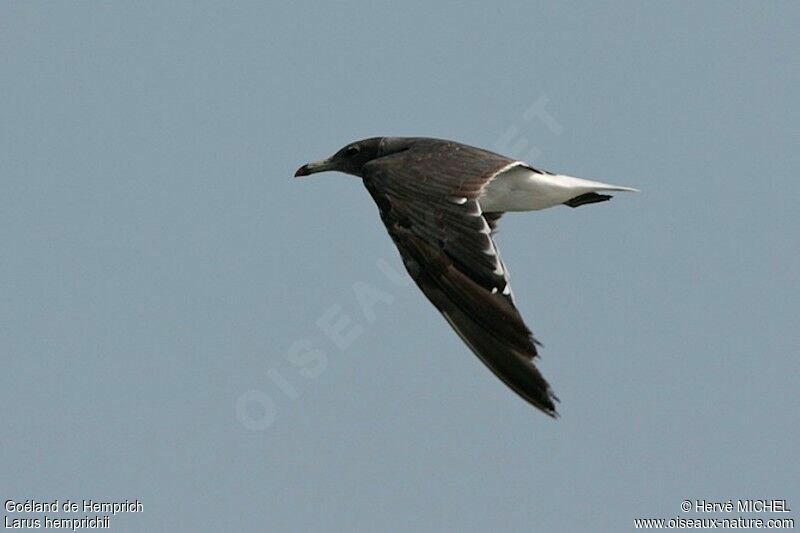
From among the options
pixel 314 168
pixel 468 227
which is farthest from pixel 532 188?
pixel 314 168

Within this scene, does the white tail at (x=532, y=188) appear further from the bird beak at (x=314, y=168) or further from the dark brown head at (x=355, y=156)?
the bird beak at (x=314, y=168)

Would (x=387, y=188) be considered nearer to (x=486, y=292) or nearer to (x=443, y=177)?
(x=443, y=177)

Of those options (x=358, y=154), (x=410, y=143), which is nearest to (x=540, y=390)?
(x=410, y=143)

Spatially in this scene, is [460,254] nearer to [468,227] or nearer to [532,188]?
[468,227]

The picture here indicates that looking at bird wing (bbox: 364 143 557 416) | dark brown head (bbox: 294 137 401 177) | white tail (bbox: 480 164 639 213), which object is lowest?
bird wing (bbox: 364 143 557 416)

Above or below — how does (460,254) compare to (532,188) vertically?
below

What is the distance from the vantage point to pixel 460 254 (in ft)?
45.0

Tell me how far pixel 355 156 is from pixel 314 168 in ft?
2.77

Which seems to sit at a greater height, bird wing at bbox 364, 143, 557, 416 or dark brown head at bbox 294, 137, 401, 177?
dark brown head at bbox 294, 137, 401, 177

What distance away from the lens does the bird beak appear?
19.6 m

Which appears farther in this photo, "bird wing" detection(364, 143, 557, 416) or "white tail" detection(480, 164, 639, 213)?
"white tail" detection(480, 164, 639, 213)

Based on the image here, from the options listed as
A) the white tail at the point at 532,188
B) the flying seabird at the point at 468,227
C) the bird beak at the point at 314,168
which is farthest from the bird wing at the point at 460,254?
the bird beak at the point at 314,168

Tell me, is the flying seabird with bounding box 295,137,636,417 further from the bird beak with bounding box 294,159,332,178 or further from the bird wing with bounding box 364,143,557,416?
the bird beak with bounding box 294,159,332,178

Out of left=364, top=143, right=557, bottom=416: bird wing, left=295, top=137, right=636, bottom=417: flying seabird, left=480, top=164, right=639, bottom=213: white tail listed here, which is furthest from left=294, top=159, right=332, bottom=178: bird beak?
left=364, top=143, right=557, bottom=416: bird wing
